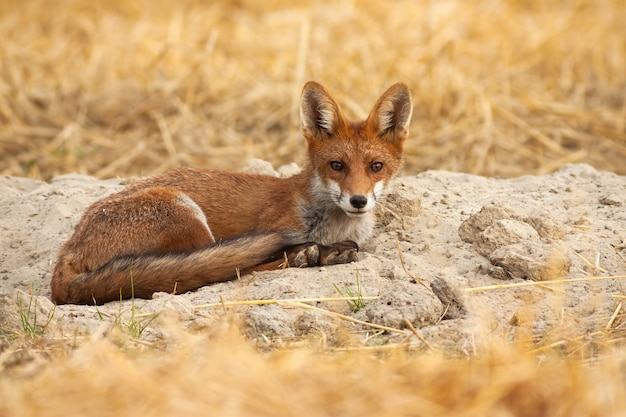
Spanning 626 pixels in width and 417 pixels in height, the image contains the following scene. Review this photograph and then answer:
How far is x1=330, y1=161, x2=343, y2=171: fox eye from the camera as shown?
18.9 ft

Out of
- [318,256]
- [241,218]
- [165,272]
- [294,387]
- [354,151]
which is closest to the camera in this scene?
[294,387]

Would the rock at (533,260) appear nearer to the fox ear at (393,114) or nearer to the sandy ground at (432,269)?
the sandy ground at (432,269)

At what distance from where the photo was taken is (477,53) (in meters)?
11.6

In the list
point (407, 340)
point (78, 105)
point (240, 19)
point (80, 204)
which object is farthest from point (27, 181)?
point (240, 19)

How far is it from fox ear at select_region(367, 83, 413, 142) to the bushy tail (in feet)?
4.12

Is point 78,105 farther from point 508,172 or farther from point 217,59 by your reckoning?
point 508,172

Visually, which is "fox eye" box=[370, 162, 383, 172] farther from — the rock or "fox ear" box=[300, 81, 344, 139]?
the rock

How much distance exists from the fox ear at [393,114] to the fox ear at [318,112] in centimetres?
25

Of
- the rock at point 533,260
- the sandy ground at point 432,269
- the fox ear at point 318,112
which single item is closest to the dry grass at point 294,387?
the sandy ground at point 432,269

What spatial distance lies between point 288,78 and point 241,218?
16.8ft

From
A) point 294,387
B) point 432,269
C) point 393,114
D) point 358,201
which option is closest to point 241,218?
point 358,201

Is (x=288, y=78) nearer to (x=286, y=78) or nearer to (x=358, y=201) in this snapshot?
(x=286, y=78)

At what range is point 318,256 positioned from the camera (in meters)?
5.62

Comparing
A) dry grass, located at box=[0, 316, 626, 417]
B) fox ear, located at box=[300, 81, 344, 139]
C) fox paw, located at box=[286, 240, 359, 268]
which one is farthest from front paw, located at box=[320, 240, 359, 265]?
dry grass, located at box=[0, 316, 626, 417]
